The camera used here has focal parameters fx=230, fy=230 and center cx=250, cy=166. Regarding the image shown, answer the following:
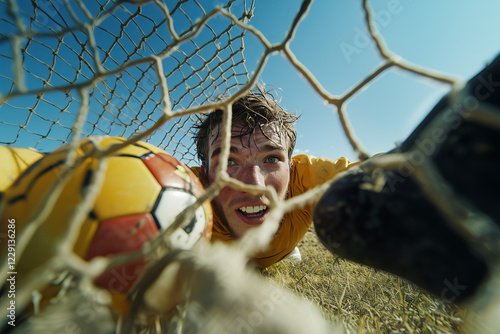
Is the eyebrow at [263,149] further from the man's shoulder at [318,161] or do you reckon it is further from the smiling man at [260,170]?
the man's shoulder at [318,161]

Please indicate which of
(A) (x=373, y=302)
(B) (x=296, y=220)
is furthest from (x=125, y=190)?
(B) (x=296, y=220)

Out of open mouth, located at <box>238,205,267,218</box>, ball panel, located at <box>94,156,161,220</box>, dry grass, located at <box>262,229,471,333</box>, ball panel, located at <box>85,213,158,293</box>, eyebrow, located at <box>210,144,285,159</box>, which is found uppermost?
eyebrow, located at <box>210,144,285,159</box>

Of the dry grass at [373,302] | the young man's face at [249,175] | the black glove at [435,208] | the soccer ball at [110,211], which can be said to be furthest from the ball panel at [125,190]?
the young man's face at [249,175]

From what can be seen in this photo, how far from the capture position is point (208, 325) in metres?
0.25

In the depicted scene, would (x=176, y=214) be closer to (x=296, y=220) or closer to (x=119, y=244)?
(x=119, y=244)

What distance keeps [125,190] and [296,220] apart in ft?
3.71

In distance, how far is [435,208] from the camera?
0.39 meters

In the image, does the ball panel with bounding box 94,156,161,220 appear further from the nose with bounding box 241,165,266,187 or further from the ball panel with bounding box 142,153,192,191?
the nose with bounding box 241,165,266,187

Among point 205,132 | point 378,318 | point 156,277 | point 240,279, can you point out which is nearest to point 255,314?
point 240,279

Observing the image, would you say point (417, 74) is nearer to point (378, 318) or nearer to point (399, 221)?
point (399, 221)

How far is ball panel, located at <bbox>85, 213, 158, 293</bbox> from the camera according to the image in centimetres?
42

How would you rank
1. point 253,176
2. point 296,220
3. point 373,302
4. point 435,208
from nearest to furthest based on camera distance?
point 435,208
point 373,302
point 253,176
point 296,220

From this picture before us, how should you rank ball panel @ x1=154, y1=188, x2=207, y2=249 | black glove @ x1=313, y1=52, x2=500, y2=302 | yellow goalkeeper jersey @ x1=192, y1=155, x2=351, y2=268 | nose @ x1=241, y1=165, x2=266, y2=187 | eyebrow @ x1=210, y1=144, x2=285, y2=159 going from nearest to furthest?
black glove @ x1=313, y1=52, x2=500, y2=302
ball panel @ x1=154, y1=188, x2=207, y2=249
nose @ x1=241, y1=165, x2=266, y2=187
eyebrow @ x1=210, y1=144, x2=285, y2=159
yellow goalkeeper jersey @ x1=192, y1=155, x2=351, y2=268

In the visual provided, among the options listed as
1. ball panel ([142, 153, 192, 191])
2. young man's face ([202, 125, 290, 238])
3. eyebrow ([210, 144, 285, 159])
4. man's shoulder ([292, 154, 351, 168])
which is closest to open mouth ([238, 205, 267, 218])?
young man's face ([202, 125, 290, 238])
